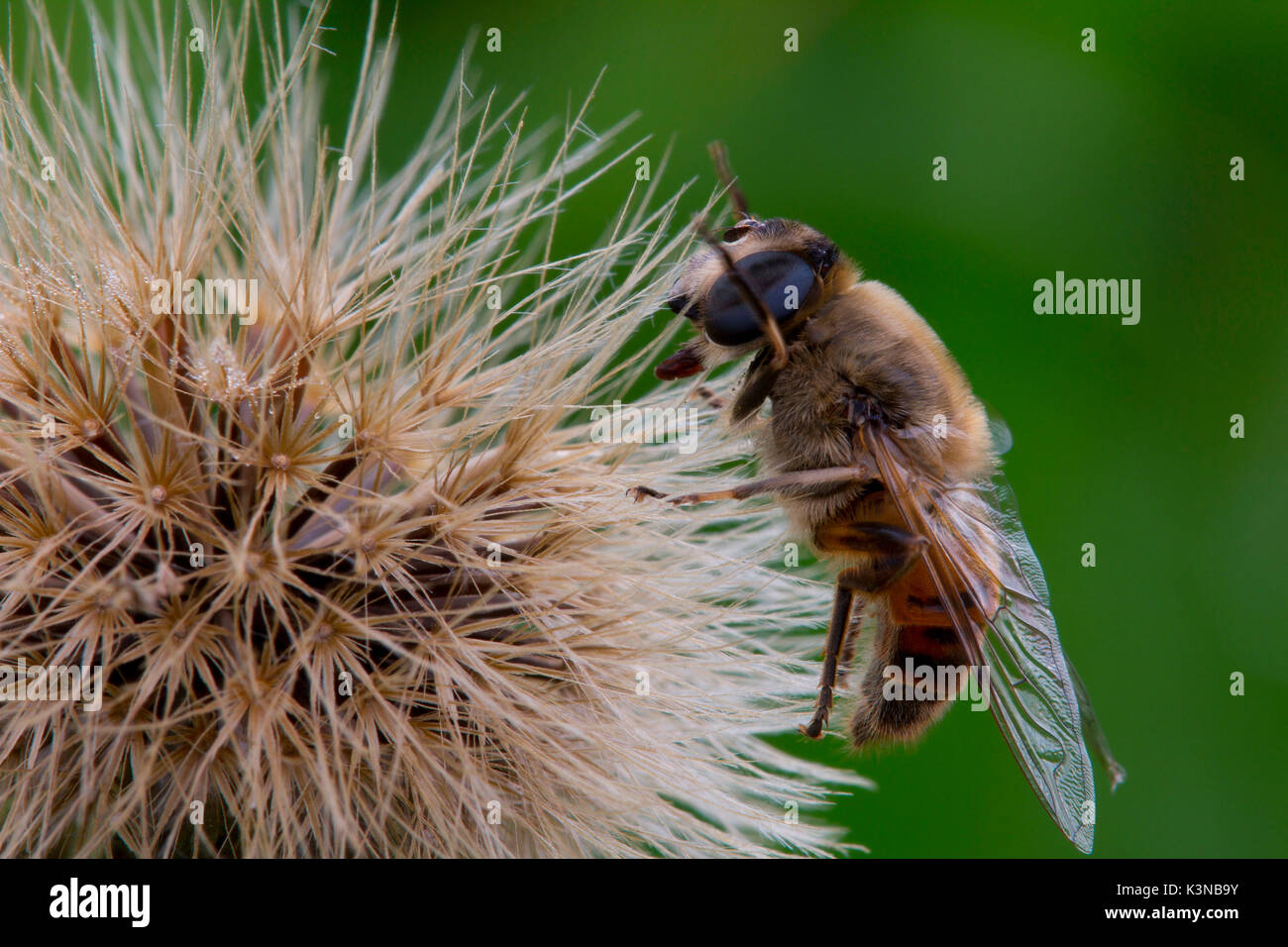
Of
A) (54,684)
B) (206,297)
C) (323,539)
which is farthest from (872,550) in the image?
(54,684)

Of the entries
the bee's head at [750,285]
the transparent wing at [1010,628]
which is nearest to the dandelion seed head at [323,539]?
the bee's head at [750,285]

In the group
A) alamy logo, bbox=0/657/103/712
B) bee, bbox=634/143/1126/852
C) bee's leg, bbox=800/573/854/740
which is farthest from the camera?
bee's leg, bbox=800/573/854/740

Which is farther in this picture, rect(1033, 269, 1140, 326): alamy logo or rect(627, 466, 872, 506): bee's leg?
rect(1033, 269, 1140, 326): alamy logo

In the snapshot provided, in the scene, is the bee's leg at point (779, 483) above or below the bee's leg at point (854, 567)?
above

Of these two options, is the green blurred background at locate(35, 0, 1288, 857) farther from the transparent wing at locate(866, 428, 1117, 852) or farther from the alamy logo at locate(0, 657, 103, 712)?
the alamy logo at locate(0, 657, 103, 712)

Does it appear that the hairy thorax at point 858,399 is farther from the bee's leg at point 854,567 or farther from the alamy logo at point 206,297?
→ the alamy logo at point 206,297

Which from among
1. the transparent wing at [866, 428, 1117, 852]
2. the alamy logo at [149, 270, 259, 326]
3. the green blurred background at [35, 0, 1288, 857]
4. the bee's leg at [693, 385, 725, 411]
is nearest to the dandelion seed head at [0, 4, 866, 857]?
the alamy logo at [149, 270, 259, 326]

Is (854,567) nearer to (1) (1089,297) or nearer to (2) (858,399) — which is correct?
(2) (858,399)
